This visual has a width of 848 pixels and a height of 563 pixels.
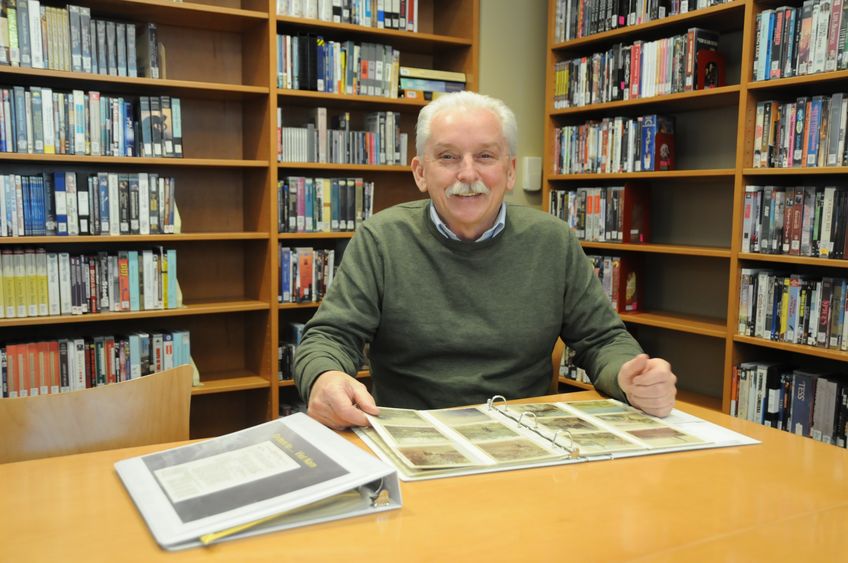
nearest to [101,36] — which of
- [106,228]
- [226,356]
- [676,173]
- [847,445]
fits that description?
[106,228]

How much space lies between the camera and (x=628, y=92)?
3.24m

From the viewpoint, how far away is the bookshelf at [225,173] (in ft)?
9.77

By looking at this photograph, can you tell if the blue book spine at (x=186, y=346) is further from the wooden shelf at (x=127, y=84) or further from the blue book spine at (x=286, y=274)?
the wooden shelf at (x=127, y=84)

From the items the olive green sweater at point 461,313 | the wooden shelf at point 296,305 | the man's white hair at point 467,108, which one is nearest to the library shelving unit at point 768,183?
the olive green sweater at point 461,313

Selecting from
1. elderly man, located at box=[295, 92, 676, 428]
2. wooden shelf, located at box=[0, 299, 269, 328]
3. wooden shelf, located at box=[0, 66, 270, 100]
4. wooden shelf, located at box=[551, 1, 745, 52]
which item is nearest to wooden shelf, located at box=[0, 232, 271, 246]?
wooden shelf, located at box=[0, 299, 269, 328]

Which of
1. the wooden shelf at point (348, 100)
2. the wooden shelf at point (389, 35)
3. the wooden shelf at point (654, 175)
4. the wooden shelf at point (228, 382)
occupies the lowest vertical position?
the wooden shelf at point (228, 382)

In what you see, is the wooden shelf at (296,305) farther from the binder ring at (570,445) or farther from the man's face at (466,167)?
the binder ring at (570,445)

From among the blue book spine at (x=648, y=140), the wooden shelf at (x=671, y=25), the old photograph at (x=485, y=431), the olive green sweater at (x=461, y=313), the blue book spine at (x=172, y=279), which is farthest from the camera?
the blue book spine at (x=648, y=140)

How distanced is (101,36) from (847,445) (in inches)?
124

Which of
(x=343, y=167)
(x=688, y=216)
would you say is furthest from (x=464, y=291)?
(x=688, y=216)

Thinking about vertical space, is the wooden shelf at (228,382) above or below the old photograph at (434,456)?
below

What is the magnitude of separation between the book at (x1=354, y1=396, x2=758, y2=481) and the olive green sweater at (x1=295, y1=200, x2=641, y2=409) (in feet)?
0.84

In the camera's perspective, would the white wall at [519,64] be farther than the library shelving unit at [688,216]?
Yes

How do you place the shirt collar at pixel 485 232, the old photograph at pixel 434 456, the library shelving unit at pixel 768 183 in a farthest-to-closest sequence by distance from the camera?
the library shelving unit at pixel 768 183 < the shirt collar at pixel 485 232 < the old photograph at pixel 434 456
